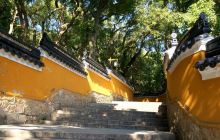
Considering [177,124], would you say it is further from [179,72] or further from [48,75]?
[48,75]

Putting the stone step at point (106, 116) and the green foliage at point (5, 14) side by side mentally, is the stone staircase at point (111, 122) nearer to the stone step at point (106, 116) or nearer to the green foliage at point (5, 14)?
the stone step at point (106, 116)

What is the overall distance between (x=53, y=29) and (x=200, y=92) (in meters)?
21.9

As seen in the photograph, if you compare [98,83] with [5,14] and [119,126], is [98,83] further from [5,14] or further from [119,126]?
[119,126]

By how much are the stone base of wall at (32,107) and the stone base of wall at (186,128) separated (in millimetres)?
3764

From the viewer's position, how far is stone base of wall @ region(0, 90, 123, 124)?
8086 millimetres

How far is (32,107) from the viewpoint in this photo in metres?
9.23

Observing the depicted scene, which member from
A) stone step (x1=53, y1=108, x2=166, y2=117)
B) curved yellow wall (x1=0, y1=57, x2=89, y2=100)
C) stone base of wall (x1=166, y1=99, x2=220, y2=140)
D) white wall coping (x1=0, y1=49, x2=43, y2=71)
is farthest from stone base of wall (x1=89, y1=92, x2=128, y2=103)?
stone base of wall (x1=166, y1=99, x2=220, y2=140)

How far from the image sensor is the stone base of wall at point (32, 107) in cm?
809

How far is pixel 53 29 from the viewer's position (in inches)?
1036

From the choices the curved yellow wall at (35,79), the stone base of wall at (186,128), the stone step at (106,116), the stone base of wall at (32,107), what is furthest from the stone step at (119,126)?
the curved yellow wall at (35,79)

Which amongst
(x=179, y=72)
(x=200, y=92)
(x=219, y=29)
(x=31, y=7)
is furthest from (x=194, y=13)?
(x=200, y=92)

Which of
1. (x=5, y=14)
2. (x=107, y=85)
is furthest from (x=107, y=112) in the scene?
(x=5, y=14)

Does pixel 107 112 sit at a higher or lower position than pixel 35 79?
lower

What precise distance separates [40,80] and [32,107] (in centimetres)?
93
